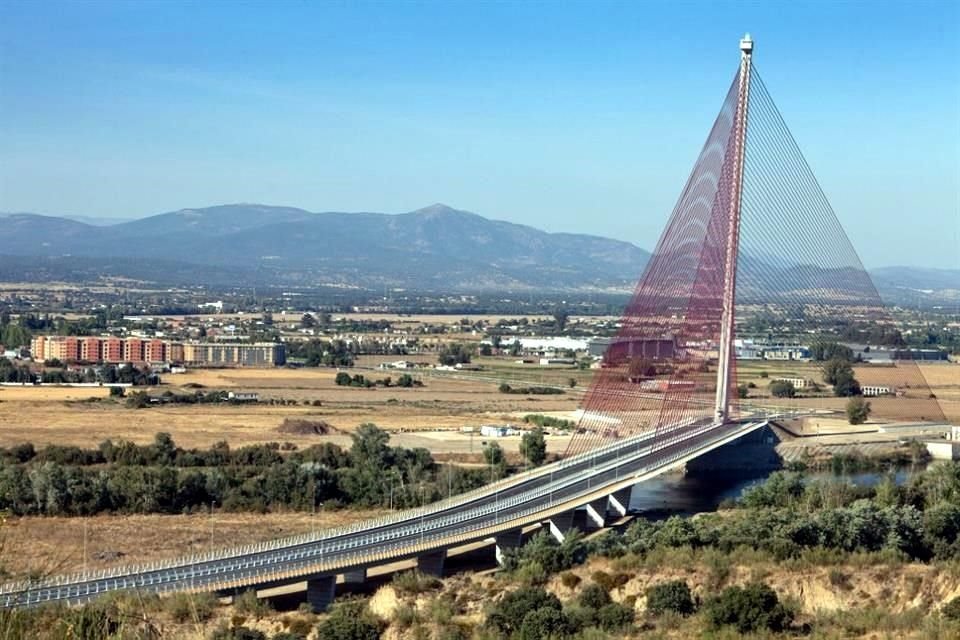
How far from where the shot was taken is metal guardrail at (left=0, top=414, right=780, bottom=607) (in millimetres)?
16469

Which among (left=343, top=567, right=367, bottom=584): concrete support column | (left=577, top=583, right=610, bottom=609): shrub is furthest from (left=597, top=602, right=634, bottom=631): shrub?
(left=343, top=567, right=367, bottom=584): concrete support column

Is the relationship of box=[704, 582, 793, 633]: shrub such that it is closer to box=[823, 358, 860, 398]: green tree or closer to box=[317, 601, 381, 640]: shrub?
box=[317, 601, 381, 640]: shrub

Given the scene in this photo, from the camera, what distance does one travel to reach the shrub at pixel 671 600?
14953 mm

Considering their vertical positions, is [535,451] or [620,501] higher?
[535,451]

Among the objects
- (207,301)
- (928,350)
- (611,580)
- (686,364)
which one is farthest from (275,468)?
(207,301)

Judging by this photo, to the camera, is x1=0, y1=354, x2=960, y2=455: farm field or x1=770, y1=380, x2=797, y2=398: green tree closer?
x1=0, y1=354, x2=960, y2=455: farm field

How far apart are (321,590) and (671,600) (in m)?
4.75

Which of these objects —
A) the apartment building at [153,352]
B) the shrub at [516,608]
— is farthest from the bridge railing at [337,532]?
the apartment building at [153,352]

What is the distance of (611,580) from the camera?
17.0 meters

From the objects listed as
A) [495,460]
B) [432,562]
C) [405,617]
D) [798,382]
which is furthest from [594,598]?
[798,382]

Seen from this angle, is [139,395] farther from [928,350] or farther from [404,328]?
[404,328]

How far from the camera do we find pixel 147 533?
22141mm

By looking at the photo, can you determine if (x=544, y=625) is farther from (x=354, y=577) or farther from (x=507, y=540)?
(x=507, y=540)

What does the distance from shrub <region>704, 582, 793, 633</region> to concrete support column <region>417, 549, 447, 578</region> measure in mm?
5565
